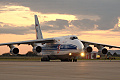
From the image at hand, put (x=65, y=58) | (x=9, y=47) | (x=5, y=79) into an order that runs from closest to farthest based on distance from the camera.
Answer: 1. (x=5, y=79)
2. (x=65, y=58)
3. (x=9, y=47)

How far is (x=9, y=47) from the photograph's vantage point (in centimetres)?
5588

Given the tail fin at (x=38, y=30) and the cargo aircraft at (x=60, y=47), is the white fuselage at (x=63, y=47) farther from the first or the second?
the tail fin at (x=38, y=30)

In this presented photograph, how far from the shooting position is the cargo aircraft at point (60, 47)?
49750mm

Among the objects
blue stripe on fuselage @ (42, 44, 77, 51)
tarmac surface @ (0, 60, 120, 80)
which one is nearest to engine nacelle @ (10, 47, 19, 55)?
blue stripe on fuselage @ (42, 44, 77, 51)

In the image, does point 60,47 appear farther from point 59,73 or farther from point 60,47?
point 59,73

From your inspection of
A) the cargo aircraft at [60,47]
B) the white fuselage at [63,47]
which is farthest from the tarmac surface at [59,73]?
the cargo aircraft at [60,47]

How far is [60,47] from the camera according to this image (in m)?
51.9

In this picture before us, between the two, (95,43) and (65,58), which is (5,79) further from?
(95,43)

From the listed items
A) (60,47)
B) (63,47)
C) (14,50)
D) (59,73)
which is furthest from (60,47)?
(59,73)

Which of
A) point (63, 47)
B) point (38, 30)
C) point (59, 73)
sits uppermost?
point (38, 30)

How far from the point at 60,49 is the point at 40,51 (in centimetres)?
435

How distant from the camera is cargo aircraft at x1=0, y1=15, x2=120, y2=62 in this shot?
49.8 meters

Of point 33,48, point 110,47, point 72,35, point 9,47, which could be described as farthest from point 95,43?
point 9,47

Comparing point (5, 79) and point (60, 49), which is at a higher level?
point (60, 49)
